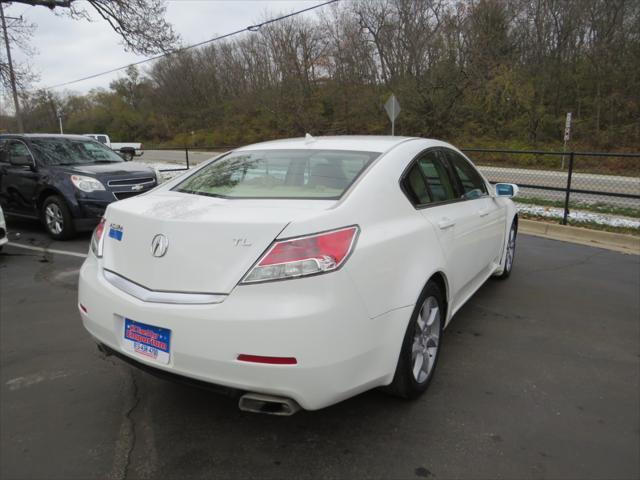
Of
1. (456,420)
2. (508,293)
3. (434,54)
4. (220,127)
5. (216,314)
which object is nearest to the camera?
(216,314)

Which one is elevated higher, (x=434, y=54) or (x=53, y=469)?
(x=434, y=54)

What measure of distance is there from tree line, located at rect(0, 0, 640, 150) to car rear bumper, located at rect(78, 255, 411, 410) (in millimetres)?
24168

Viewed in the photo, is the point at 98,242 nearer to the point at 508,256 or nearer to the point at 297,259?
the point at 297,259

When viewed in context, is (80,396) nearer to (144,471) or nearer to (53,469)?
(53,469)

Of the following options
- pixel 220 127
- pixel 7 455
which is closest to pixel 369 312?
pixel 7 455

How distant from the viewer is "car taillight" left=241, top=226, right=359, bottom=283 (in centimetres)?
200

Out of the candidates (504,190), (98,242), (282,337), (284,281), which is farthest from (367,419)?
(504,190)

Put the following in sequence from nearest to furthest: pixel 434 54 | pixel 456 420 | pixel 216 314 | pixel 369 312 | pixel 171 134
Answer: pixel 216 314, pixel 369 312, pixel 456 420, pixel 434 54, pixel 171 134

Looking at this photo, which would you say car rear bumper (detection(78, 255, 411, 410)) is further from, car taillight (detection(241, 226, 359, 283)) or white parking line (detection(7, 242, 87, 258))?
white parking line (detection(7, 242, 87, 258))

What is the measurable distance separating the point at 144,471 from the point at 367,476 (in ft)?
3.37

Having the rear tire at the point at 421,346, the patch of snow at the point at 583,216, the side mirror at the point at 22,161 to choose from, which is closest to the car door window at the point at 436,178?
the rear tire at the point at 421,346

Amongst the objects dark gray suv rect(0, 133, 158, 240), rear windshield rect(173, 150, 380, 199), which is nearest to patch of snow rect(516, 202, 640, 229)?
rear windshield rect(173, 150, 380, 199)

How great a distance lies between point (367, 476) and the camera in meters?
2.15

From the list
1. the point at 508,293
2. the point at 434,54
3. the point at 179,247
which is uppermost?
the point at 434,54
